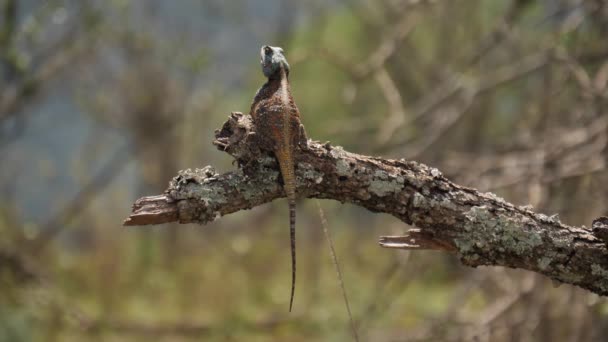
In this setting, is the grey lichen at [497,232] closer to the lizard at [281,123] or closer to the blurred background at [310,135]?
the lizard at [281,123]

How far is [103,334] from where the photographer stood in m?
8.09

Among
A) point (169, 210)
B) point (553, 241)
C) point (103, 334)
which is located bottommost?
point (553, 241)

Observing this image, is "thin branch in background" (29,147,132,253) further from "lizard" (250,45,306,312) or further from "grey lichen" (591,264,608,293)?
"grey lichen" (591,264,608,293)

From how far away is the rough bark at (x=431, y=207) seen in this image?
1.94 metres

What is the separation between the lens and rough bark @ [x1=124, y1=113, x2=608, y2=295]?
1943 mm

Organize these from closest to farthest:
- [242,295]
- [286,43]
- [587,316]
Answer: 1. [587,316]
2. [242,295]
3. [286,43]

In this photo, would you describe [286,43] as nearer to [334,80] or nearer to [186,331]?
[334,80]

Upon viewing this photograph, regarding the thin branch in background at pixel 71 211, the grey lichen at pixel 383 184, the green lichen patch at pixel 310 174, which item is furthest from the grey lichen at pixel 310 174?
the thin branch in background at pixel 71 211

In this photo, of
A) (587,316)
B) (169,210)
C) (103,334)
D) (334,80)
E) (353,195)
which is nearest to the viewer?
(169,210)

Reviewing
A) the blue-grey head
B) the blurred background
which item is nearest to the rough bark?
the blue-grey head

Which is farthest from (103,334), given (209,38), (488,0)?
(488,0)

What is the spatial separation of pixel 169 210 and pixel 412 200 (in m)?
0.73

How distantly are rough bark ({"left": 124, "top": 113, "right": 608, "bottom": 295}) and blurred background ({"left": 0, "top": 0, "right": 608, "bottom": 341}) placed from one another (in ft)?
5.58

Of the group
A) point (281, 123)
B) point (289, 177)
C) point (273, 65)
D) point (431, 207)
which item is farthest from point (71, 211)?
point (431, 207)
